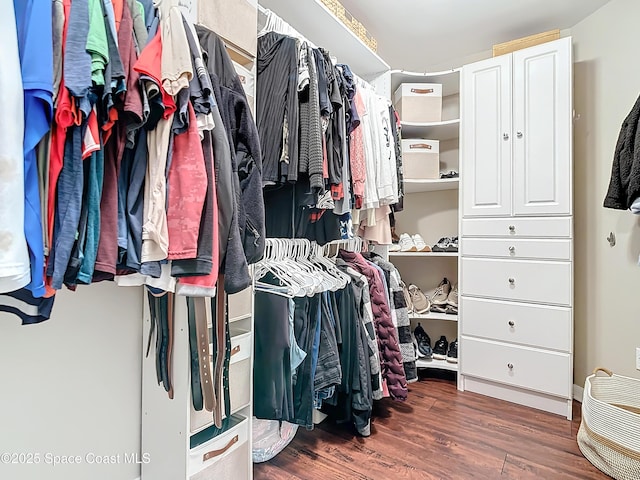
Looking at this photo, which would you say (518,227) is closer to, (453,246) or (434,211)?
(453,246)

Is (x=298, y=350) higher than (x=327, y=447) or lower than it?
higher

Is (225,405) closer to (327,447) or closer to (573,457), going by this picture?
(327,447)

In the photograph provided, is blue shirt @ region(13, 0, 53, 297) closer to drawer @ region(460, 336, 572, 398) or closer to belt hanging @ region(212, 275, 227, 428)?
belt hanging @ region(212, 275, 227, 428)

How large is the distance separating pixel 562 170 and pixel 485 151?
454 mm

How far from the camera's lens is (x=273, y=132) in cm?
143

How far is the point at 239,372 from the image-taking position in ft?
4.31

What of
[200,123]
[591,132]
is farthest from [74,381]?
[591,132]

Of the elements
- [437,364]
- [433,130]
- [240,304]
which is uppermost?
[433,130]

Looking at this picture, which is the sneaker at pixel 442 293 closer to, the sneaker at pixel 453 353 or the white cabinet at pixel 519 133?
the sneaker at pixel 453 353

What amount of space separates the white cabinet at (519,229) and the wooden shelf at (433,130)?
0.42 ft

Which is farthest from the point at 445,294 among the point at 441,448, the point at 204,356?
the point at 204,356

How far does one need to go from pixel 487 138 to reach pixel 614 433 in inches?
66.8

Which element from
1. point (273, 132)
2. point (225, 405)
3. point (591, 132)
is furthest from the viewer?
point (591, 132)

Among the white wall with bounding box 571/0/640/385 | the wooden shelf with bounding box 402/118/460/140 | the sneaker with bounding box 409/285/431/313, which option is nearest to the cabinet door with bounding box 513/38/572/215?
the white wall with bounding box 571/0/640/385
